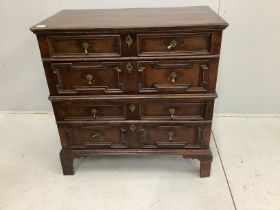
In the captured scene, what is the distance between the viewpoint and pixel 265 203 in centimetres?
148

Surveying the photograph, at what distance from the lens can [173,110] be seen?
1.45 metres

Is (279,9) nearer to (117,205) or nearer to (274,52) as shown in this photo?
(274,52)

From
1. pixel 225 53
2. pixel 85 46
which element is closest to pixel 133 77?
pixel 85 46

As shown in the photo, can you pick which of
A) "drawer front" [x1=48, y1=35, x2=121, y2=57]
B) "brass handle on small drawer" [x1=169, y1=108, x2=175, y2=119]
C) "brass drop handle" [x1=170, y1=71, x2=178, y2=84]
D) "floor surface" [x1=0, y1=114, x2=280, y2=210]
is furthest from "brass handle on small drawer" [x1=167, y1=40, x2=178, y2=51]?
"floor surface" [x1=0, y1=114, x2=280, y2=210]

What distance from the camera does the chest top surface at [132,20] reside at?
122 centimetres

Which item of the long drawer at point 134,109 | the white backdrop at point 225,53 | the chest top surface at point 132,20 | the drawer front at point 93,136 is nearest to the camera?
the chest top surface at point 132,20

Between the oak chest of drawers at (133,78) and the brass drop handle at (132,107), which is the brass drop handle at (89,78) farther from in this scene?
the brass drop handle at (132,107)

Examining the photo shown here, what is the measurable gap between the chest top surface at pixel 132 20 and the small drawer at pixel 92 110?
0.41 meters

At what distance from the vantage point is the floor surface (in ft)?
4.96

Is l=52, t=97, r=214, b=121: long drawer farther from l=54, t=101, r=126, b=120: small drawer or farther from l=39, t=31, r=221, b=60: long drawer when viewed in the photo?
l=39, t=31, r=221, b=60: long drawer

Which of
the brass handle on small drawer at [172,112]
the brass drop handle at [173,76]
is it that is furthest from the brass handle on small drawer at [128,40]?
the brass handle on small drawer at [172,112]

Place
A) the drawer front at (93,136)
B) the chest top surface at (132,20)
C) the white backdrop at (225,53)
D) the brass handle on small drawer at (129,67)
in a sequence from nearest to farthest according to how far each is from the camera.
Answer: the chest top surface at (132,20) → the brass handle on small drawer at (129,67) → the drawer front at (93,136) → the white backdrop at (225,53)

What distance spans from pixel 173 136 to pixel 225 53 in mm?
819

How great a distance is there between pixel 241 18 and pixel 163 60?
88cm
